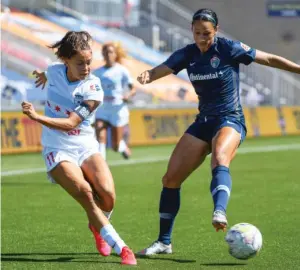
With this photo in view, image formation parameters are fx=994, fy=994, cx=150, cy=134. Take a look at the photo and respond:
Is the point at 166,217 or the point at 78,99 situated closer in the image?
the point at 78,99

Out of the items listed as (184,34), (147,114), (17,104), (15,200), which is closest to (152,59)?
(184,34)

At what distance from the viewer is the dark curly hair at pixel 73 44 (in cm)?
879

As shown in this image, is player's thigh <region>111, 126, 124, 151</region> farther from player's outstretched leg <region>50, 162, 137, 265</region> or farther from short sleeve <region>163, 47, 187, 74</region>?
player's outstretched leg <region>50, 162, 137, 265</region>

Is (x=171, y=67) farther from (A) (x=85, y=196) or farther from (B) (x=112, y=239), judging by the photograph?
(B) (x=112, y=239)

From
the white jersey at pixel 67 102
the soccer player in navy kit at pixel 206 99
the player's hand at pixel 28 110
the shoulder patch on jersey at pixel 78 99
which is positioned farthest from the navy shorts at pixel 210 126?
the player's hand at pixel 28 110

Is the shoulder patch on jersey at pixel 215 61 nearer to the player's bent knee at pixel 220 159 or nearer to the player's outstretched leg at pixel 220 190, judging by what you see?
the player's bent knee at pixel 220 159

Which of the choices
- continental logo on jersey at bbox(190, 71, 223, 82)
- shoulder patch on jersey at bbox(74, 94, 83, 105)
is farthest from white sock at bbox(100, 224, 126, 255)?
continental logo on jersey at bbox(190, 71, 223, 82)

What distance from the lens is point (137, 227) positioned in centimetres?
1122

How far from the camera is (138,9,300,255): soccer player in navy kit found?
30.2 ft

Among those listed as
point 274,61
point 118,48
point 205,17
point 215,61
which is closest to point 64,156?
point 215,61

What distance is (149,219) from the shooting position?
11867 mm

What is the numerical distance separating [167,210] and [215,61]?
58.5 inches

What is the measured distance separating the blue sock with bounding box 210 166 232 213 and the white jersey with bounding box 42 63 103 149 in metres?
1.18

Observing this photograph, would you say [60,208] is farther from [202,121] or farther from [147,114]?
[147,114]
